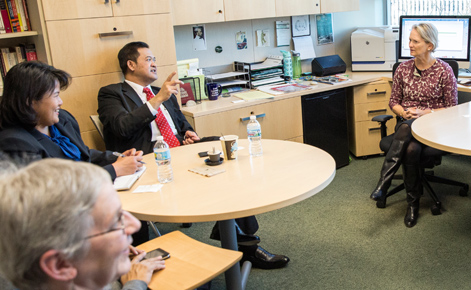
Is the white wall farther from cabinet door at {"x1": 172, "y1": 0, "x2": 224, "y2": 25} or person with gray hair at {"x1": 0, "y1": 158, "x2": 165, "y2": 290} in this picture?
person with gray hair at {"x1": 0, "y1": 158, "x2": 165, "y2": 290}

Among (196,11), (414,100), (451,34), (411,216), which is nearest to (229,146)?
(411,216)

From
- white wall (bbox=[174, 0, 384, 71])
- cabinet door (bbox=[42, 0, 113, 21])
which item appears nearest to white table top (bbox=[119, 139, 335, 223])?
cabinet door (bbox=[42, 0, 113, 21])

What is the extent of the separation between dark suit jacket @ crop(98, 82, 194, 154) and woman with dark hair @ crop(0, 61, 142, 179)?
0.60 m

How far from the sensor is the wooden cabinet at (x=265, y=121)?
3725 millimetres

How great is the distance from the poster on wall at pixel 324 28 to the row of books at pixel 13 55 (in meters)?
2.80

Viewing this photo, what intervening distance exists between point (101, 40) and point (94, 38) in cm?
5

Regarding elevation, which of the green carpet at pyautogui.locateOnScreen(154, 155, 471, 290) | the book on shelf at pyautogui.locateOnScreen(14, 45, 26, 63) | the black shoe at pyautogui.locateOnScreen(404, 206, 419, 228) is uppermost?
the book on shelf at pyautogui.locateOnScreen(14, 45, 26, 63)

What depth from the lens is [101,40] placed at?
10.9 ft

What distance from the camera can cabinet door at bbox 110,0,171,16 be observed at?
3.34 metres

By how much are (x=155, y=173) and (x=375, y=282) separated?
130cm

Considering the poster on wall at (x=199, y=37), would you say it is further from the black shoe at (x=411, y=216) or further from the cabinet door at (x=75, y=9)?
the black shoe at (x=411, y=216)

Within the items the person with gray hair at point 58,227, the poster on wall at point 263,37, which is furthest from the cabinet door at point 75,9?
the person with gray hair at point 58,227

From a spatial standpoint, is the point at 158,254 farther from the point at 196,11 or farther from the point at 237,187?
the point at 196,11

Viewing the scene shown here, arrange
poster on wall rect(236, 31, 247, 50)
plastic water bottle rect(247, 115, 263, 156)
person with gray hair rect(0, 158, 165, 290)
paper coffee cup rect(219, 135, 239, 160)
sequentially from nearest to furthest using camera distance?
person with gray hair rect(0, 158, 165, 290)
paper coffee cup rect(219, 135, 239, 160)
plastic water bottle rect(247, 115, 263, 156)
poster on wall rect(236, 31, 247, 50)
